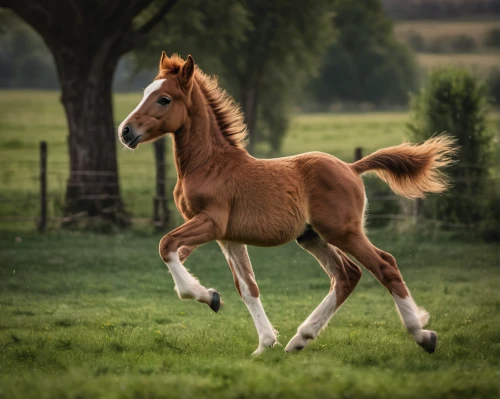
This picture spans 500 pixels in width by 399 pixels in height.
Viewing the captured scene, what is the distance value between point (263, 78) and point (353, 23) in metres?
31.1

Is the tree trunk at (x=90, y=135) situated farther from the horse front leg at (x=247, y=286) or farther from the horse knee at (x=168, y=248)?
the horse knee at (x=168, y=248)

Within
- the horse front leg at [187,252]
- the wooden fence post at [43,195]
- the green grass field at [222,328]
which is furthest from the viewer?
the wooden fence post at [43,195]

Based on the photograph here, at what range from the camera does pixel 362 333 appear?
8703mm

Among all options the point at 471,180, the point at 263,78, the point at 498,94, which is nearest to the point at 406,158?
the point at 471,180

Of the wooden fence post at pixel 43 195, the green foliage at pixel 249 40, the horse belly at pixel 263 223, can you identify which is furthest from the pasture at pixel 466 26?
the horse belly at pixel 263 223

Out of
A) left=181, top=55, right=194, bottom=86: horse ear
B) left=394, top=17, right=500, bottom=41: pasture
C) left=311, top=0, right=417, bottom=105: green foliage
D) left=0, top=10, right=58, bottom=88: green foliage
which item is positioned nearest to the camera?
left=181, top=55, right=194, bottom=86: horse ear

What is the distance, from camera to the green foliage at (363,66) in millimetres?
62344

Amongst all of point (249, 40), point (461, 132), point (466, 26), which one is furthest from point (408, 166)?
point (466, 26)

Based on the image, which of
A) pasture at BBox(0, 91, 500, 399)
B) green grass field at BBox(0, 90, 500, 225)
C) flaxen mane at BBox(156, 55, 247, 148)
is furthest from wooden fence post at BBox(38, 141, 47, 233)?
flaxen mane at BBox(156, 55, 247, 148)

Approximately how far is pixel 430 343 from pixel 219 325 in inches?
123

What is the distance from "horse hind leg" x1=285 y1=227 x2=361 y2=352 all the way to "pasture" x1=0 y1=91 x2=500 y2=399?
0.18 meters

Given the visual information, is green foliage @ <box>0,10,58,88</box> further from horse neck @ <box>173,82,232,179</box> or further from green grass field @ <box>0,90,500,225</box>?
horse neck @ <box>173,82,232,179</box>

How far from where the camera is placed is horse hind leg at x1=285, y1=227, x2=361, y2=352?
7.44 meters

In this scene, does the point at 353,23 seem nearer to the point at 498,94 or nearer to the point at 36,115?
the point at 498,94
